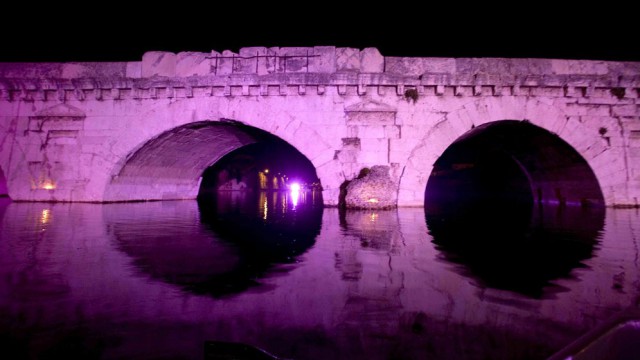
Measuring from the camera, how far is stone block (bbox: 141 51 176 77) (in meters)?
8.80

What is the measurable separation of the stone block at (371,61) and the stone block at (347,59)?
12 cm

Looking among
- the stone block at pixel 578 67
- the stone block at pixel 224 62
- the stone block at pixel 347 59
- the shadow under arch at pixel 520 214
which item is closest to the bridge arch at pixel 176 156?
the stone block at pixel 224 62

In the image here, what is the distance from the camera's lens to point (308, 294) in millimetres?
2105

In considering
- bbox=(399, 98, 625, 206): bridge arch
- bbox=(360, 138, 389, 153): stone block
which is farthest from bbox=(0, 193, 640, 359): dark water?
bbox=(360, 138, 389, 153): stone block

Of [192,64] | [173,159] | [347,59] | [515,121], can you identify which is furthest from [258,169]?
[515,121]

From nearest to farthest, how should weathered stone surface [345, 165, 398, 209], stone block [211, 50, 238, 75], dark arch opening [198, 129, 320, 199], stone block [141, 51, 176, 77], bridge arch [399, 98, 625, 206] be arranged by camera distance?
weathered stone surface [345, 165, 398, 209] → bridge arch [399, 98, 625, 206] → stone block [211, 50, 238, 75] → stone block [141, 51, 176, 77] → dark arch opening [198, 129, 320, 199]

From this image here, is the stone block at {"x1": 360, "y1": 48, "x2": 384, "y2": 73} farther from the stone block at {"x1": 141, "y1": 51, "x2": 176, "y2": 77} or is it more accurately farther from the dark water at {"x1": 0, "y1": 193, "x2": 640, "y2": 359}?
the dark water at {"x1": 0, "y1": 193, "x2": 640, "y2": 359}

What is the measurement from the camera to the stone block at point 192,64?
28.6ft

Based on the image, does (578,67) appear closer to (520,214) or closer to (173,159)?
(520,214)

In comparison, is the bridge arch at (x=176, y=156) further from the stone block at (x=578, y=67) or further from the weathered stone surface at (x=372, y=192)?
the stone block at (x=578, y=67)

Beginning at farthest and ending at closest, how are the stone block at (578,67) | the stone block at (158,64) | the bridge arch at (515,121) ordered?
the stone block at (158,64), the stone block at (578,67), the bridge arch at (515,121)

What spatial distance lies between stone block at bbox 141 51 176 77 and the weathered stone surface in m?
5.49

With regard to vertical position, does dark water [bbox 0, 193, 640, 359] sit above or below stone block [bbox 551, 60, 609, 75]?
below

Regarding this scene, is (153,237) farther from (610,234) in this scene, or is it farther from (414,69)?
(414,69)
